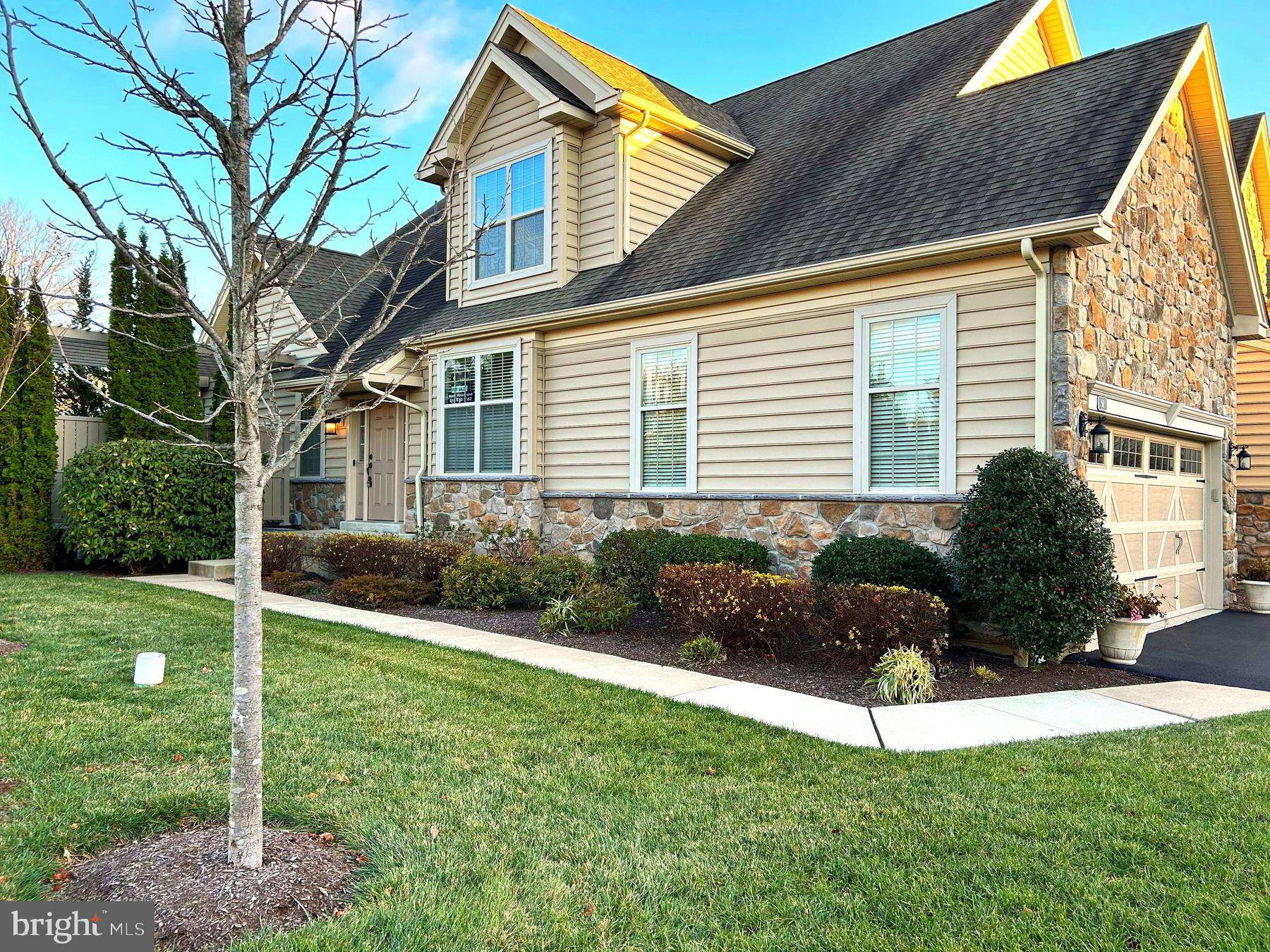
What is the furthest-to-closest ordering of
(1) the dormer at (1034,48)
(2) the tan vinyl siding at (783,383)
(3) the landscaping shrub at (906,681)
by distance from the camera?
(1) the dormer at (1034,48) → (2) the tan vinyl siding at (783,383) → (3) the landscaping shrub at (906,681)

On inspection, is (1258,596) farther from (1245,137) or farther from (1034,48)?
(1034,48)

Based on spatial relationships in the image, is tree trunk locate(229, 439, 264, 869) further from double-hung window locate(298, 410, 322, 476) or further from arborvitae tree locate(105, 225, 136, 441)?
double-hung window locate(298, 410, 322, 476)

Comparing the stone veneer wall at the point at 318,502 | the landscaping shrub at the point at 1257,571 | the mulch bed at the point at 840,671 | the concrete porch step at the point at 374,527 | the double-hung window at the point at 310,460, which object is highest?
the double-hung window at the point at 310,460

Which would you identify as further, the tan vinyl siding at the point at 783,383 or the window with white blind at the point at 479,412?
the window with white blind at the point at 479,412

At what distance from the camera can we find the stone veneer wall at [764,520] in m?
7.86

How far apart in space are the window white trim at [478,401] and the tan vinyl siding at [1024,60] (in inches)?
280

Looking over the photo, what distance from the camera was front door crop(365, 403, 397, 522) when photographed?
1427 centimetres

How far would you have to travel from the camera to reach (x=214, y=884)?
9.92 feet

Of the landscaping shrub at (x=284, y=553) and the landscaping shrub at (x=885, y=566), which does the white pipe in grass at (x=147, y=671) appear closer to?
the landscaping shrub at (x=885, y=566)

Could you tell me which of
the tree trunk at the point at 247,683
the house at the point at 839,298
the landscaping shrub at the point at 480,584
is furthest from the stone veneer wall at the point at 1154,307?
the tree trunk at the point at 247,683

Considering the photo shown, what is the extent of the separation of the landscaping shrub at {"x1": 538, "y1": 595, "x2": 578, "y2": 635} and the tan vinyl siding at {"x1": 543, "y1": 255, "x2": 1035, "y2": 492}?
210 centimetres

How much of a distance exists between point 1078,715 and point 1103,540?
5.78 feet

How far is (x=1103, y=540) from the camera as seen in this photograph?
6871mm

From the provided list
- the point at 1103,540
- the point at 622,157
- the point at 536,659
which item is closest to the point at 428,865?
the point at 536,659
